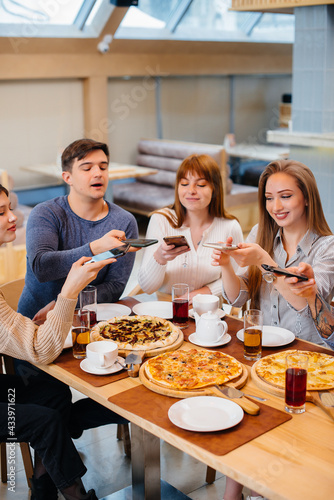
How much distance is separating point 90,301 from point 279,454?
1029 mm

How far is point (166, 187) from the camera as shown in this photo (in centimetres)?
730

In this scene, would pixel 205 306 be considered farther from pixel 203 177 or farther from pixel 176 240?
pixel 203 177

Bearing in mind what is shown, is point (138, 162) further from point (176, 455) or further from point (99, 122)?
point (176, 455)

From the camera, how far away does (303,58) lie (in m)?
4.88

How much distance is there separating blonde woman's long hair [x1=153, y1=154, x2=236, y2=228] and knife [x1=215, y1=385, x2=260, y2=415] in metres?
1.30

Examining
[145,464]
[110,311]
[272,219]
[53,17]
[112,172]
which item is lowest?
[145,464]

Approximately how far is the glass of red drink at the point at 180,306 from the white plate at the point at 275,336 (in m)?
0.23

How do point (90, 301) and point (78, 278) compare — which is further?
point (90, 301)

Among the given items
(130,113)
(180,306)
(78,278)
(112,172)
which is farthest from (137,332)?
(130,113)

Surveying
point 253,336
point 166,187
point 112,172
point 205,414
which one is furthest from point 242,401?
point 166,187

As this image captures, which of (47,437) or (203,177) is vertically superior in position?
(203,177)

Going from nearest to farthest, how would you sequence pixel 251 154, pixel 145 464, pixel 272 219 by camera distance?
pixel 145 464
pixel 272 219
pixel 251 154

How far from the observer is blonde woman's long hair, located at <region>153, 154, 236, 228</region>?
9.18 ft

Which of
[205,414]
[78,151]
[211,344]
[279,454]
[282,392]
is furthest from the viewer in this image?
[78,151]
